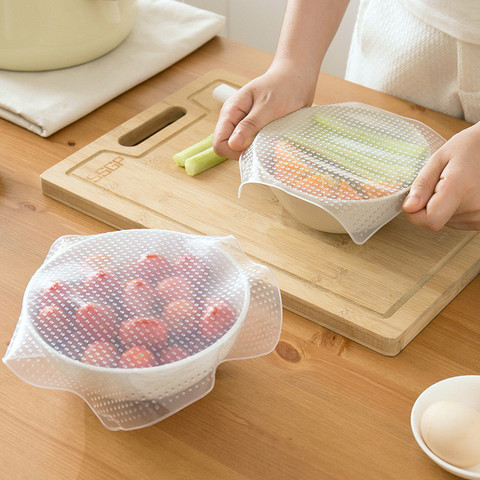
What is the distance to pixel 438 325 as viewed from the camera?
2.75ft

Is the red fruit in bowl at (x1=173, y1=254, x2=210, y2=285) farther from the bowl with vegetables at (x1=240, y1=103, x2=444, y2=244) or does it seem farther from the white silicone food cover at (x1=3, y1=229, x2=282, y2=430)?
the bowl with vegetables at (x1=240, y1=103, x2=444, y2=244)

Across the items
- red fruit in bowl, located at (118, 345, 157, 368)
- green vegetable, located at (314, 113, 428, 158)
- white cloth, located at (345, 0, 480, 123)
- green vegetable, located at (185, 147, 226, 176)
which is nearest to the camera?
red fruit in bowl, located at (118, 345, 157, 368)

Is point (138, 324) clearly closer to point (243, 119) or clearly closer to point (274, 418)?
point (274, 418)

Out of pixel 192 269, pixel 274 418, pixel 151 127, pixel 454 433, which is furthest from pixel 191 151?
pixel 454 433

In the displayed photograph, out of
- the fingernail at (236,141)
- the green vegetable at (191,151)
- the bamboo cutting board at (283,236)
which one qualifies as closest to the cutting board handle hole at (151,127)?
the bamboo cutting board at (283,236)

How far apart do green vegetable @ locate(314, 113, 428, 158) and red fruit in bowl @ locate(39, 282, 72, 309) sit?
45 centimetres

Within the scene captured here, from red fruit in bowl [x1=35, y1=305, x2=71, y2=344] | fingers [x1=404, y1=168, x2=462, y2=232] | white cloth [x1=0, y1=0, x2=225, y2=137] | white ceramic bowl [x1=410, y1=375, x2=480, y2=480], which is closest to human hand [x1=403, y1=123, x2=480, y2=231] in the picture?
fingers [x1=404, y1=168, x2=462, y2=232]

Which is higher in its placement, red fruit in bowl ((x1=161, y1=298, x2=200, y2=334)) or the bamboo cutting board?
red fruit in bowl ((x1=161, y1=298, x2=200, y2=334))

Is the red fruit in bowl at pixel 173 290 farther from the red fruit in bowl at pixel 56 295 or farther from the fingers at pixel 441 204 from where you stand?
the fingers at pixel 441 204

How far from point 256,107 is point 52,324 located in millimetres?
464

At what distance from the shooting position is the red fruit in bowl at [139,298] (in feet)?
2.23

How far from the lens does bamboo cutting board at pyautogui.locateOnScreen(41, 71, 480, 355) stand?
0.83 m

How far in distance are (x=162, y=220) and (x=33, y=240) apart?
17 centimetres

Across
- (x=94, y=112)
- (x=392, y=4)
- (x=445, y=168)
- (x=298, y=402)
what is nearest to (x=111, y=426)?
(x=298, y=402)
